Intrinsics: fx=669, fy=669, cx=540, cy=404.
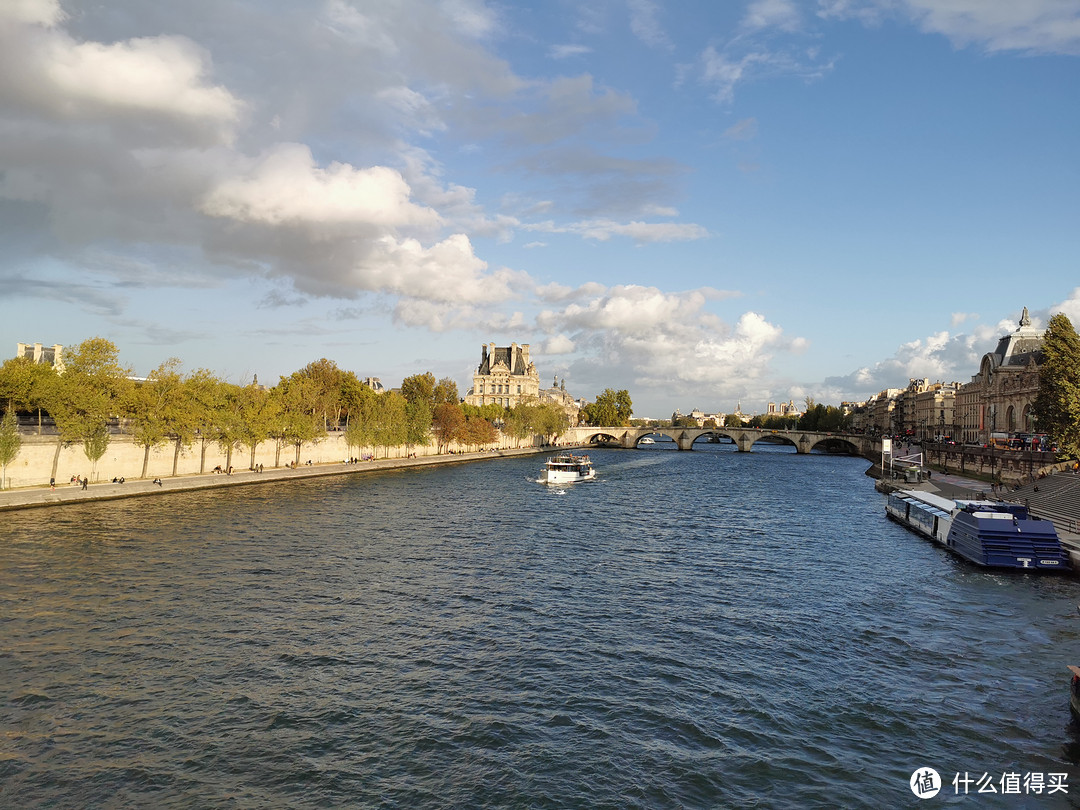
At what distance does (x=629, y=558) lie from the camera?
4481cm

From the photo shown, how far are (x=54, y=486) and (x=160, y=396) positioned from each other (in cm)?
1696

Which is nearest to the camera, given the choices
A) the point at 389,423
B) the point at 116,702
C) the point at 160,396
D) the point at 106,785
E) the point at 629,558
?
the point at 106,785

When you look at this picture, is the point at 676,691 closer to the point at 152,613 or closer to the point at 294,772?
the point at 294,772

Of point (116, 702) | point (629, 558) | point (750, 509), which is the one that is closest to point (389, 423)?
point (750, 509)

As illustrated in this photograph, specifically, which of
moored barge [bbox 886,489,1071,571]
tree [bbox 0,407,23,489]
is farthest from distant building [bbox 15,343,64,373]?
moored barge [bbox 886,489,1071,571]

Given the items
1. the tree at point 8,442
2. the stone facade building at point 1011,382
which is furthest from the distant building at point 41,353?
the stone facade building at point 1011,382

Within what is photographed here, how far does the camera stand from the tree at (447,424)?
15438 centimetres

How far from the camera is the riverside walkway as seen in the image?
194 feet

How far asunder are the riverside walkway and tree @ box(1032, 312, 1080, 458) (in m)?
90.5

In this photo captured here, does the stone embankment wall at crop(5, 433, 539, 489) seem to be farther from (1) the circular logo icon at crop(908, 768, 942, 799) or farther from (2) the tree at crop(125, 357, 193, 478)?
(1) the circular logo icon at crop(908, 768, 942, 799)

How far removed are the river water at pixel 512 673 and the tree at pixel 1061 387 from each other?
33.5 meters

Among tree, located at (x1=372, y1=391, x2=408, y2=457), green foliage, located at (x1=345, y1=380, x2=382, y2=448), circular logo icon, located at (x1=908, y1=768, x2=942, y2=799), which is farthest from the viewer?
tree, located at (x1=372, y1=391, x2=408, y2=457)

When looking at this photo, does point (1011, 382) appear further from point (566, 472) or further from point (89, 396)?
point (89, 396)

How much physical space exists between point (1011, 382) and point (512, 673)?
132552 millimetres
